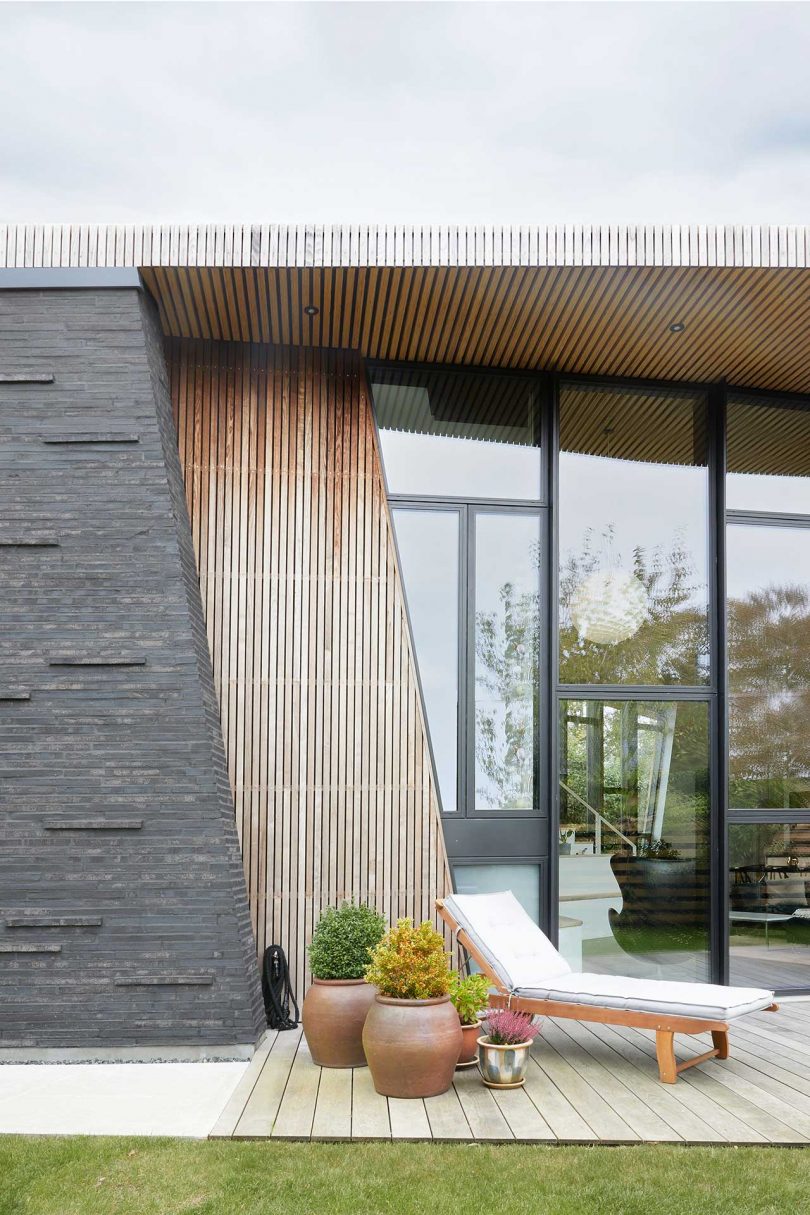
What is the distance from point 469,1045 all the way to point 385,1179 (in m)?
1.68

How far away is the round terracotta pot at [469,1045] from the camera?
19.6ft

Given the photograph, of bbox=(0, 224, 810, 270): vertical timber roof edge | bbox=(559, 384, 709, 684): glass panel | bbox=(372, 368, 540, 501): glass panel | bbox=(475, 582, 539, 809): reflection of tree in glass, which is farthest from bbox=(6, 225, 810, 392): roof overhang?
bbox=(475, 582, 539, 809): reflection of tree in glass

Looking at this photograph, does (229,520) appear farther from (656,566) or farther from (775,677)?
(775,677)

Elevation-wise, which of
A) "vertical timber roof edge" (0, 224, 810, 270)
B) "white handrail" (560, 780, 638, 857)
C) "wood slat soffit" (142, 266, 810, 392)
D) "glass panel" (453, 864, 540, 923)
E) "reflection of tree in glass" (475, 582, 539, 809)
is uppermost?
"vertical timber roof edge" (0, 224, 810, 270)

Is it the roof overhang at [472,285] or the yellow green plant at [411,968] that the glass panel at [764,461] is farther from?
the yellow green plant at [411,968]

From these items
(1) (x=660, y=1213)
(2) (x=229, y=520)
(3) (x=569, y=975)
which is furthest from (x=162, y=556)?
(1) (x=660, y=1213)

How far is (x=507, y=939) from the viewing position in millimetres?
6641

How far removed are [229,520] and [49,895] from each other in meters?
2.72

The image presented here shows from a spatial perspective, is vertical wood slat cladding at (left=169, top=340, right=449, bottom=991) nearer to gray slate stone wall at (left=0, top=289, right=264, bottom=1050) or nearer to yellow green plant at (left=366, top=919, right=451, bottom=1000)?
gray slate stone wall at (left=0, top=289, right=264, bottom=1050)

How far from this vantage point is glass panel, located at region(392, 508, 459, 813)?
7918mm

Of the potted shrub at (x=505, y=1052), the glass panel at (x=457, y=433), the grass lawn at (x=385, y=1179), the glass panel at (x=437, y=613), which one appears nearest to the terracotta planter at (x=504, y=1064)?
the potted shrub at (x=505, y=1052)

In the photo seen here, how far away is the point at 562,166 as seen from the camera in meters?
23.6

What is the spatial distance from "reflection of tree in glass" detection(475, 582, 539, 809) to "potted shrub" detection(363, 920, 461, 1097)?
7.69ft

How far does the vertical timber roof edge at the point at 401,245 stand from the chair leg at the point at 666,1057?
4.33 meters
